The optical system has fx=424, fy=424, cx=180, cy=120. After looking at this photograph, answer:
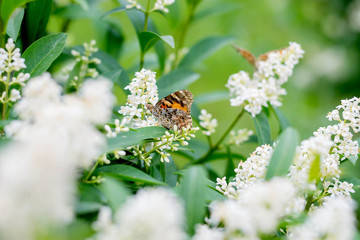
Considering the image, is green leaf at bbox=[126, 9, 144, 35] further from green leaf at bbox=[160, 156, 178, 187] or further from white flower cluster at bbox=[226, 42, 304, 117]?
green leaf at bbox=[160, 156, 178, 187]

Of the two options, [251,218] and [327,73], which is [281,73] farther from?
[327,73]

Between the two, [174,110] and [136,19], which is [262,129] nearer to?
[174,110]

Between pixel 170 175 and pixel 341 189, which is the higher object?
pixel 341 189

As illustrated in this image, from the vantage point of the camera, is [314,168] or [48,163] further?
[314,168]

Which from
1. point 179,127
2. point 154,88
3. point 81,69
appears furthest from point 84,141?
point 81,69

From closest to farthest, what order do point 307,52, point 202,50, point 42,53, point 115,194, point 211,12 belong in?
point 115,194 → point 42,53 → point 202,50 → point 211,12 → point 307,52

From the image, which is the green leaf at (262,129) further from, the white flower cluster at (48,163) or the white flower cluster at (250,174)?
the white flower cluster at (48,163)

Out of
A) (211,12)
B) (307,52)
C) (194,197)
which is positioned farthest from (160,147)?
(307,52)
